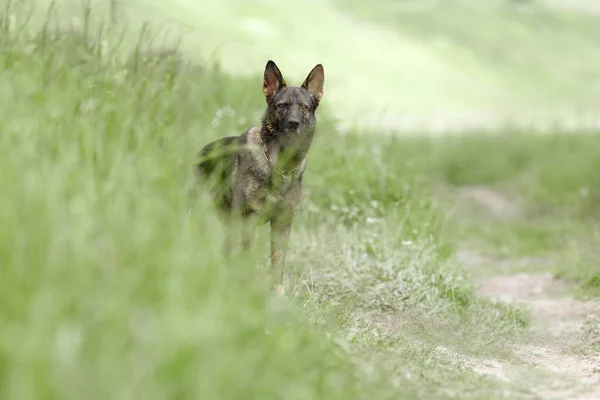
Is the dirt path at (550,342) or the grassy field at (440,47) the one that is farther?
the grassy field at (440,47)

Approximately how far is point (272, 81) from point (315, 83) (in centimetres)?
39

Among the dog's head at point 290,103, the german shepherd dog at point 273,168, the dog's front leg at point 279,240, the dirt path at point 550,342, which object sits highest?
the dog's head at point 290,103

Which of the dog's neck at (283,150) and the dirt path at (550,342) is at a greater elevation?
the dog's neck at (283,150)

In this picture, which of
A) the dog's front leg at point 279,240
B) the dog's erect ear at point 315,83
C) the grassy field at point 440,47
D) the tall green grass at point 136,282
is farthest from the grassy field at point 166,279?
the grassy field at point 440,47

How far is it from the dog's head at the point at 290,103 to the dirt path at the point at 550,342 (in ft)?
7.60

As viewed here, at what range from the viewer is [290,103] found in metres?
6.46

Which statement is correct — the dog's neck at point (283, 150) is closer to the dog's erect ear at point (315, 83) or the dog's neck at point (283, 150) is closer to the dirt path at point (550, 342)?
the dog's erect ear at point (315, 83)

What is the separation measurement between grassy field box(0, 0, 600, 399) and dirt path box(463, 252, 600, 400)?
0.51 ft

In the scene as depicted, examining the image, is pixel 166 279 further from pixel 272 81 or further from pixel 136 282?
pixel 272 81

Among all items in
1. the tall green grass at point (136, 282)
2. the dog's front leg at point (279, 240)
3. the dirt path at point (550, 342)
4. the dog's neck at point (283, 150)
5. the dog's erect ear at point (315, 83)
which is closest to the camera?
the tall green grass at point (136, 282)

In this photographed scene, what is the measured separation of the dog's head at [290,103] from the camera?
6332 millimetres

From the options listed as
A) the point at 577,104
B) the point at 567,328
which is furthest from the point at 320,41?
the point at 567,328

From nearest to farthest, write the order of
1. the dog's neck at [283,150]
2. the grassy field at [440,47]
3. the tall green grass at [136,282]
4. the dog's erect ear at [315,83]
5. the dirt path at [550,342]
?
1. the tall green grass at [136,282]
2. the dirt path at [550,342]
3. the dog's neck at [283,150]
4. the dog's erect ear at [315,83]
5. the grassy field at [440,47]

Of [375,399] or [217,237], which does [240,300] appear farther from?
[375,399]
